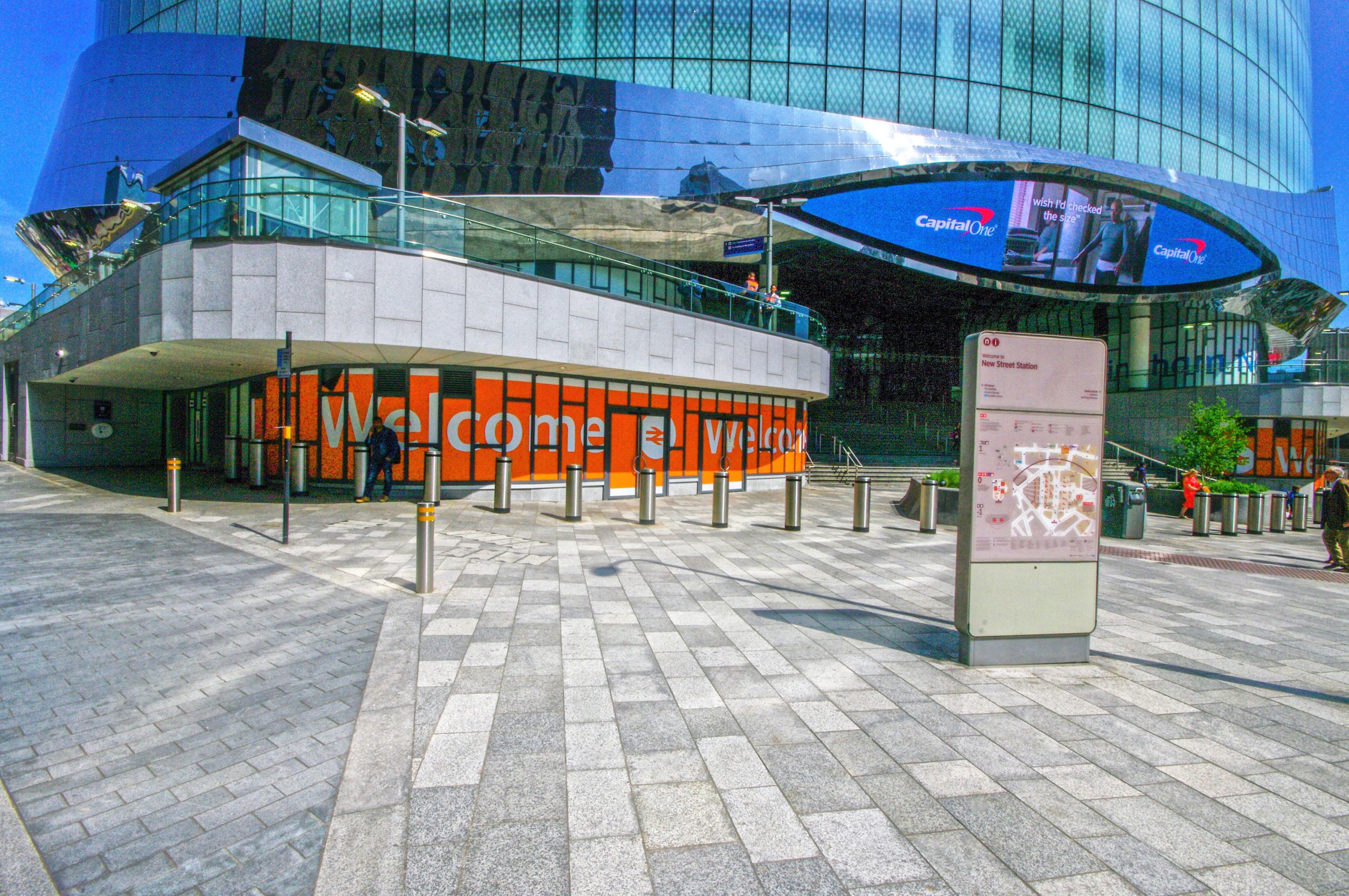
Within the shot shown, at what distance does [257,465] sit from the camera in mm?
16828

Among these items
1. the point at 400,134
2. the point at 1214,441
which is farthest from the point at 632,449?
the point at 1214,441

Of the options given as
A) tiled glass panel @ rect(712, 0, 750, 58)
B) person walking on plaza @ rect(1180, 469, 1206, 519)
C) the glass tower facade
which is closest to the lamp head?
the glass tower facade

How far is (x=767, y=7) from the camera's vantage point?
32.9 metres

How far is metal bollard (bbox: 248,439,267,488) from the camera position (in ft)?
55.1

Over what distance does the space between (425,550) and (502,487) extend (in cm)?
678

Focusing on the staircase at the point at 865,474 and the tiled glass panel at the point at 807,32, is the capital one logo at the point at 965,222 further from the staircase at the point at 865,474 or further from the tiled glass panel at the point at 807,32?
the staircase at the point at 865,474

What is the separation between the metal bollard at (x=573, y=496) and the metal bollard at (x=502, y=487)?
4.67 ft

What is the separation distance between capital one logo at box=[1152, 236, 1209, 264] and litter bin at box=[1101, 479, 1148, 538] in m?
28.6

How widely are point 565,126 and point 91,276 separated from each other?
18232 millimetres

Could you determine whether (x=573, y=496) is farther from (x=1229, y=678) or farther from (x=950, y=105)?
(x=950, y=105)

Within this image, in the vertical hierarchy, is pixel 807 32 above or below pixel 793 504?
above

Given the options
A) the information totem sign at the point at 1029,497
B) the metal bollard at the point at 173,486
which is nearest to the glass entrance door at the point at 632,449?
the metal bollard at the point at 173,486

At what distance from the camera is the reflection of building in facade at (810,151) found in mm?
28250

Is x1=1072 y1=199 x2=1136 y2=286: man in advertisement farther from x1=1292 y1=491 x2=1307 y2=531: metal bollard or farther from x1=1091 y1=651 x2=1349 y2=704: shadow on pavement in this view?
x1=1091 y1=651 x2=1349 y2=704: shadow on pavement
